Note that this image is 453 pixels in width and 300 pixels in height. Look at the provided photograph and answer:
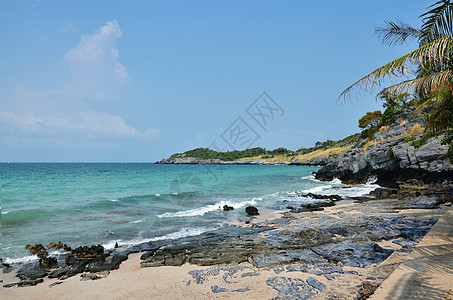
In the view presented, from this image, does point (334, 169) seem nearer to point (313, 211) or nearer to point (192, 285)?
point (313, 211)

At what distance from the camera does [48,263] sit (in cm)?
823

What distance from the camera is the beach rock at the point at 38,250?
9.23m

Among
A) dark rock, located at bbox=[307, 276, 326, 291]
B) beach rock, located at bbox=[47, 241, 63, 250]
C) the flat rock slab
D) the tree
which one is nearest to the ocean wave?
the flat rock slab

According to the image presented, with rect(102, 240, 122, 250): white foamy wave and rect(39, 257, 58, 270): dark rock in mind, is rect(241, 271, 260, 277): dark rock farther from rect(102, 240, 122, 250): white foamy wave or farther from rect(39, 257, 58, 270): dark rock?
rect(39, 257, 58, 270): dark rock

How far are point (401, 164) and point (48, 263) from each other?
28074 millimetres

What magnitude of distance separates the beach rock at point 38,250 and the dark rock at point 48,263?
879 millimetres

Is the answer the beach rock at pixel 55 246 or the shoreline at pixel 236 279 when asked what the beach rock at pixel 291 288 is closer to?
the shoreline at pixel 236 279

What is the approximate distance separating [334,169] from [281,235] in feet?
111

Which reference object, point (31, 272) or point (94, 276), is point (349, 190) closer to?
point (94, 276)

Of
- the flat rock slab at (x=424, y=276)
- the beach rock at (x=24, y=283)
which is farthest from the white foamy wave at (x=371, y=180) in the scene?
the beach rock at (x=24, y=283)

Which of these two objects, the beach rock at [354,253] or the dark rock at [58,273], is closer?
the beach rock at [354,253]

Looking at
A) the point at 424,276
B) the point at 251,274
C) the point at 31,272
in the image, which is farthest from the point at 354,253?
the point at 31,272

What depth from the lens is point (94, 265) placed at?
809cm

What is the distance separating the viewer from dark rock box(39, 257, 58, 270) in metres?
8.14
